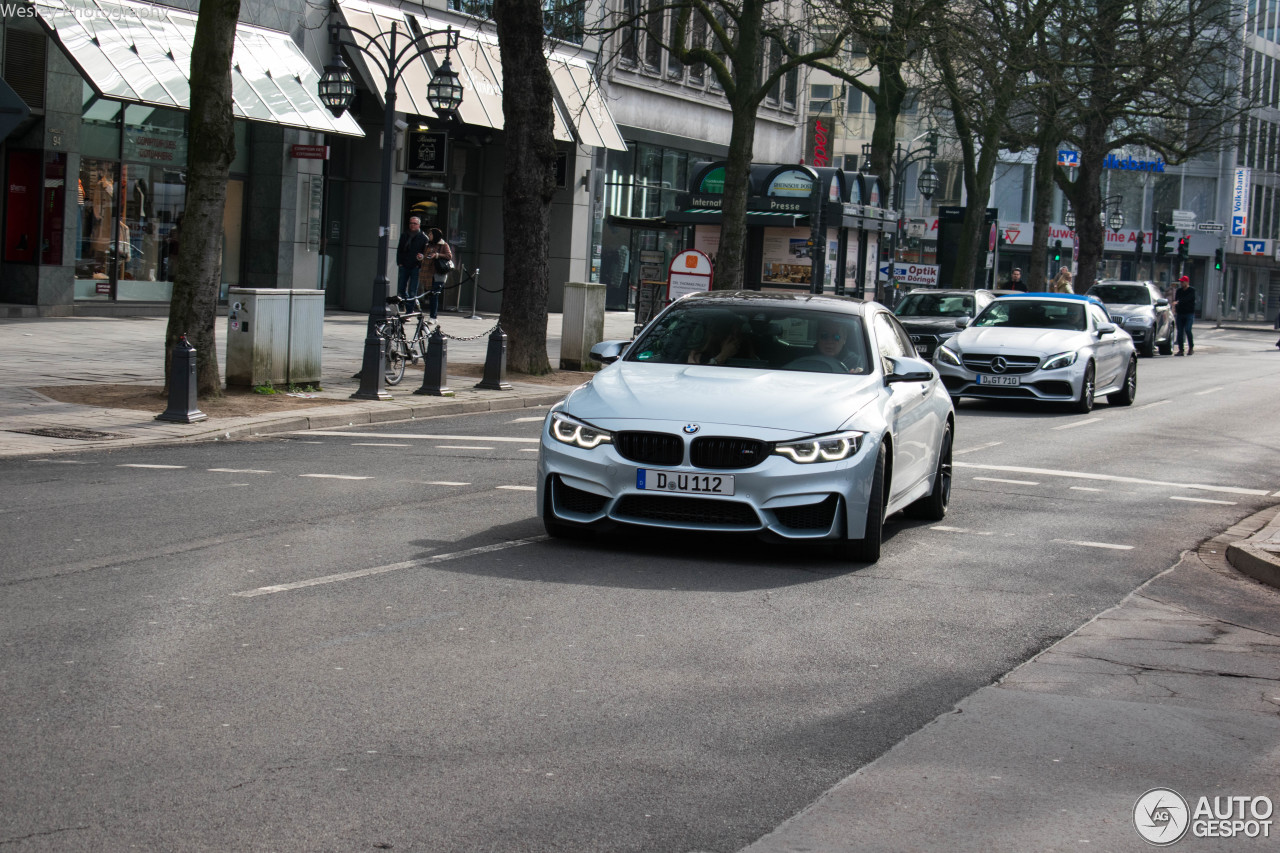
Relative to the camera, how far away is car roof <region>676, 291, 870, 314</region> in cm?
1007

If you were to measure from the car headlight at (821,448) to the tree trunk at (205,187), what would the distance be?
8770 millimetres

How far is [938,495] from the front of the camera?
10.8 m

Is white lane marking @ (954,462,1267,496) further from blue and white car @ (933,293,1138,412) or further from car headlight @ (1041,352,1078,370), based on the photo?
car headlight @ (1041,352,1078,370)

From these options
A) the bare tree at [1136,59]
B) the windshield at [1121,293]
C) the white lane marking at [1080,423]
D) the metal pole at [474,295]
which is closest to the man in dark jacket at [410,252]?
the metal pole at [474,295]

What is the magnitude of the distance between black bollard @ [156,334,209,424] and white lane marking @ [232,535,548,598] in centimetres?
637

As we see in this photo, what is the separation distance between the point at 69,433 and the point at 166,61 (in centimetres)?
1478

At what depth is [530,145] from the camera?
69.9 ft

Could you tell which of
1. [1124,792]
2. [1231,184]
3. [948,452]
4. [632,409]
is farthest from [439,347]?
[1231,184]

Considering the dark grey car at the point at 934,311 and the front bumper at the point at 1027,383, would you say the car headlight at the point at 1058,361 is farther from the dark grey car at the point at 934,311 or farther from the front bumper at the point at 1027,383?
the dark grey car at the point at 934,311

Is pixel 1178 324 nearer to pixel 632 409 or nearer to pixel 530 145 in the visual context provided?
pixel 530 145

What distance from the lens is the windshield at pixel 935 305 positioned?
27.7m

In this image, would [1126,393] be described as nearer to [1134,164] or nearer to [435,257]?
[435,257]

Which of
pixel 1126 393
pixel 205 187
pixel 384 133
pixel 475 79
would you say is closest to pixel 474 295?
pixel 475 79

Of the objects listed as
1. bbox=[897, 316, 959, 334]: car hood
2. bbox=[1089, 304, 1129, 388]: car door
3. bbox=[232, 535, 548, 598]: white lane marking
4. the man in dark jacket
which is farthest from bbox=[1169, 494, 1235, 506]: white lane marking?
the man in dark jacket
